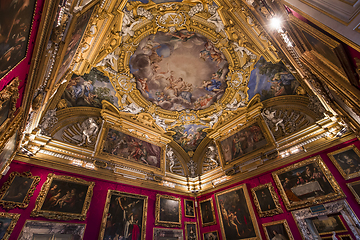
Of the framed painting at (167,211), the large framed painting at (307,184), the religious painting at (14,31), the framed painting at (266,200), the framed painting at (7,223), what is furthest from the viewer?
the framed painting at (167,211)

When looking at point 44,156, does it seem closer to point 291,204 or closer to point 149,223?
point 149,223

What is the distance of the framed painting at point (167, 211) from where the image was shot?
31.8 ft

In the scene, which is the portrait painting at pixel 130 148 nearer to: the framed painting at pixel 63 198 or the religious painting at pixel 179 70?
the framed painting at pixel 63 198

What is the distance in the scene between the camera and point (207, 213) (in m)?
10.9

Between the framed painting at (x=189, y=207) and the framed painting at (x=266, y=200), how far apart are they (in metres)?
4.23

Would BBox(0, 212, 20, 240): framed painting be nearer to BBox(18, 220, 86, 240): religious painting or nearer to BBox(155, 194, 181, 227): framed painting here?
BBox(18, 220, 86, 240): religious painting

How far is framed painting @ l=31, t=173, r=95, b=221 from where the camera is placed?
21.7 feet

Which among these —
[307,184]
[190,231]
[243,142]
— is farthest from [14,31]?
[190,231]

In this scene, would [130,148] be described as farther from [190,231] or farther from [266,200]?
[266,200]

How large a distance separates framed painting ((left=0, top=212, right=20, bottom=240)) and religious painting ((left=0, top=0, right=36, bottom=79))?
Answer: 6.11m

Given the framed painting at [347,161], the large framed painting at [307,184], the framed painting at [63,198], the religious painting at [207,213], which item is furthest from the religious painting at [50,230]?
the framed painting at [347,161]

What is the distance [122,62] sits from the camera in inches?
399

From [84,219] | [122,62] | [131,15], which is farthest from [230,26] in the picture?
[84,219]

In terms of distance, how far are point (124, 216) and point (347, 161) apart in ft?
33.3
